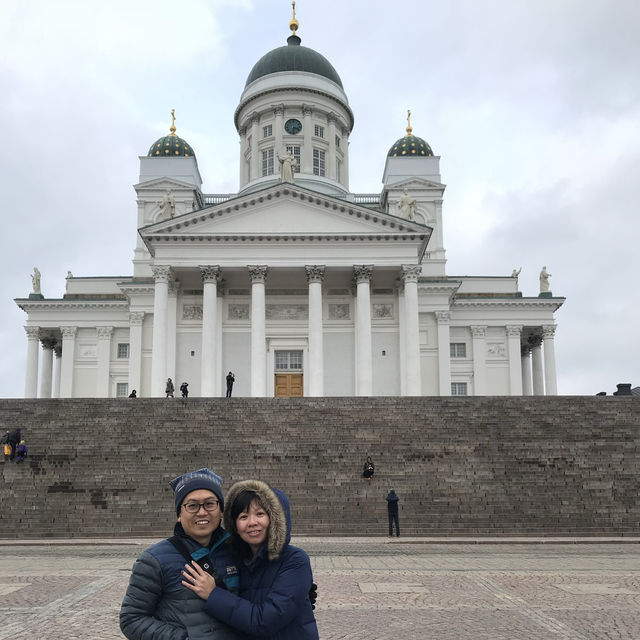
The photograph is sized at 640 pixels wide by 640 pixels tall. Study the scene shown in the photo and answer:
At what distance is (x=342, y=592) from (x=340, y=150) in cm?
5594

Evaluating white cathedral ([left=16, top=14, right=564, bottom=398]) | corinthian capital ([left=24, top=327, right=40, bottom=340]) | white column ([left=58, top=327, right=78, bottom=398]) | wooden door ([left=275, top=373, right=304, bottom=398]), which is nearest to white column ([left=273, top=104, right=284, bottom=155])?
white cathedral ([left=16, top=14, right=564, bottom=398])

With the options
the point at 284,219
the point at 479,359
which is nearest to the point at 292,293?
the point at 284,219

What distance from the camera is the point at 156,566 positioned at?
401cm

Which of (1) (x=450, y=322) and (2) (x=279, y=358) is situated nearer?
(2) (x=279, y=358)

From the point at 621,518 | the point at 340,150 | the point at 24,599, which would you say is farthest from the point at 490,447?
the point at 340,150

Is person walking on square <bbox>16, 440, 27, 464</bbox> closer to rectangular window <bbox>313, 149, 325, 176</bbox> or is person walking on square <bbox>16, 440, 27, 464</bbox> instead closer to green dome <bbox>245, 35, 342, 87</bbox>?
rectangular window <bbox>313, 149, 325, 176</bbox>

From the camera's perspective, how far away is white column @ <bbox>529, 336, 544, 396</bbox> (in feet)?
202

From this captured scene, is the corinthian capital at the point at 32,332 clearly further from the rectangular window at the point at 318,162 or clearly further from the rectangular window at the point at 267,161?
the rectangular window at the point at 318,162

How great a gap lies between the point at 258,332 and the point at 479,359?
20.4m

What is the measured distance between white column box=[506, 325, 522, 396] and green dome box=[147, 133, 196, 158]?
2872 centimetres

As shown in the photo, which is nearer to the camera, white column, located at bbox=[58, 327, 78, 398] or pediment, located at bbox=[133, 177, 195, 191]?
white column, located at bbox=[58, 327, 78, 398]

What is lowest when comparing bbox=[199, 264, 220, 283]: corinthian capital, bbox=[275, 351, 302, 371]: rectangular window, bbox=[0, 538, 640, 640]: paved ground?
bbox=[0, 538, 640, 640]: paved ground

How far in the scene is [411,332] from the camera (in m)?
44.5

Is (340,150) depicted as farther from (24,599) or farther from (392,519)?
(24,599)
